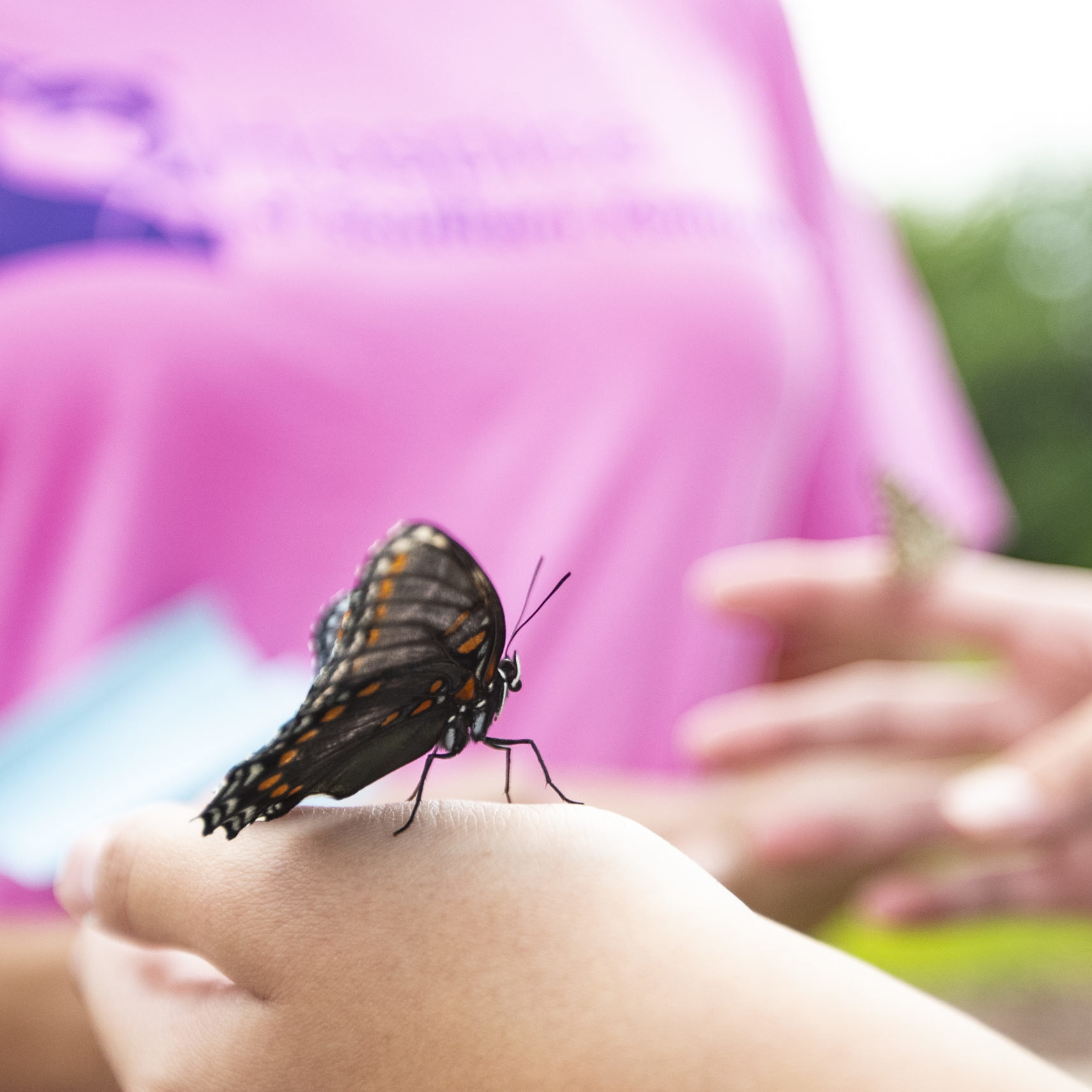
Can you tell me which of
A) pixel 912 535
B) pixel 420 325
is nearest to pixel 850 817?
pixel 912 535

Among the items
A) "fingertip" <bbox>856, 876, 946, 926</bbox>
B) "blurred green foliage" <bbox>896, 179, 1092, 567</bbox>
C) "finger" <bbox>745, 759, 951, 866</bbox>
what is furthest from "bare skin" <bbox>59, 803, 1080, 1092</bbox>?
"blurred green foliage" <bbox>896, 179, 1092, 567</bbox>

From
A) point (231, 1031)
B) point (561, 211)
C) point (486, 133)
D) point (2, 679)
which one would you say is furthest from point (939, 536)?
point (2, 679)

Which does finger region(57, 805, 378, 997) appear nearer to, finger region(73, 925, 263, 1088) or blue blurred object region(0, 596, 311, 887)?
finger region(73, 925, 263, 1088)

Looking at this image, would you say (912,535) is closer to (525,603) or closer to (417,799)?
(525,603)

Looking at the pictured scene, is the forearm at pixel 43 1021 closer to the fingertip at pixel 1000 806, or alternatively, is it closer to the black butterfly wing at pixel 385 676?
the black butterfly wing at pixel 385 676

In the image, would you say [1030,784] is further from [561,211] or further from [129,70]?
[129,70]

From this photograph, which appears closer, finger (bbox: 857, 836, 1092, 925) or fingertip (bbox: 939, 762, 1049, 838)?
fingertip (bbox: 939, 762, 1049, 838)
